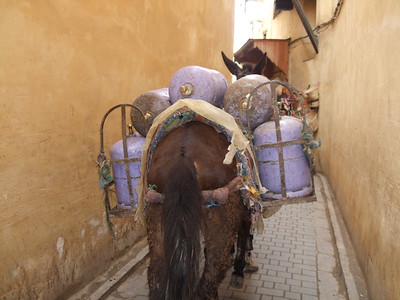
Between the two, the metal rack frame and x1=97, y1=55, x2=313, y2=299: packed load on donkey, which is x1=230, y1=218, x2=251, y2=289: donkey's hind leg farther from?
the metal rack frame

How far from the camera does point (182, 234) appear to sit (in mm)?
1905

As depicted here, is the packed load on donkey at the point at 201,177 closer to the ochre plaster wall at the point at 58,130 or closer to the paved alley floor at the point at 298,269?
the ochre plaster wall at the point at 58,130

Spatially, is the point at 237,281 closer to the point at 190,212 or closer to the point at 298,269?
the point at 298,269

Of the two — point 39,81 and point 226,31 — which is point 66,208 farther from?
point 226,31

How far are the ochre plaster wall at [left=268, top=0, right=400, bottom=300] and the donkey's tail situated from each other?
1.79 meters

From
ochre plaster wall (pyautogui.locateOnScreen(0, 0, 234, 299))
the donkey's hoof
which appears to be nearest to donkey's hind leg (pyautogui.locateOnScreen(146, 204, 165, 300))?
ochre plaster wall (pyautogui.locateOnScreen(0, 0, 234, 299))

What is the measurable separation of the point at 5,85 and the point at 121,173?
1231mm

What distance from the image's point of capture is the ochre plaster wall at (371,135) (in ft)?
9.82

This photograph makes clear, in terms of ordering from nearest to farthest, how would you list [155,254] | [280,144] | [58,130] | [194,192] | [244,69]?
1. [194,192]
2. [155,254]
3. [280,144]
4. [58,130]
5. [244,69]

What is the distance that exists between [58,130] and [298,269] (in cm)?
339

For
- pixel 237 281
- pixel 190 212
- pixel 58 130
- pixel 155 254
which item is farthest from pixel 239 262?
pixel 58 130

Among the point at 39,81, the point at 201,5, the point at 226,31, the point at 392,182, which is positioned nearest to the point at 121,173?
the point at 39,81

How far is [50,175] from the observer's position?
346 cm

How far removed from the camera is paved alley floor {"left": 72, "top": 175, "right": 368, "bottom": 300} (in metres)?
3.87
